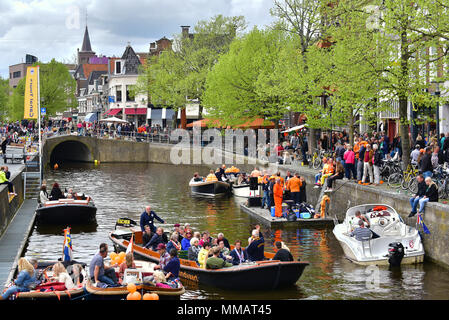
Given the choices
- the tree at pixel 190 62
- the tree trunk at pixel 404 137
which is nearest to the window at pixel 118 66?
the tree at pixel 190 62

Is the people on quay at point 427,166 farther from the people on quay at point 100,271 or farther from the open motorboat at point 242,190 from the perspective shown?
the open motorboat at point 242,190

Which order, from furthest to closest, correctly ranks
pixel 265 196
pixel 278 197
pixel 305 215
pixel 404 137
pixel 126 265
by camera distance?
pixel 265 196, pixel 278 197, pixel 305 215, pixel 404 137, pixel 126 265

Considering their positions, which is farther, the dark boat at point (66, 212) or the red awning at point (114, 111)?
the red awning at point (114, 111)

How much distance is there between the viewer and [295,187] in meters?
30.3

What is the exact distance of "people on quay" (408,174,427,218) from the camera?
21453 millimetres

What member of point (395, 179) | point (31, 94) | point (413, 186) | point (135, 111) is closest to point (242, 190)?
point (395, 179)

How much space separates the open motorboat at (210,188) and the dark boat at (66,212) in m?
10.6

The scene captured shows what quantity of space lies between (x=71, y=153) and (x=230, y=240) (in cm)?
4774

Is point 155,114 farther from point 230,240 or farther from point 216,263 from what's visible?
point 216,263

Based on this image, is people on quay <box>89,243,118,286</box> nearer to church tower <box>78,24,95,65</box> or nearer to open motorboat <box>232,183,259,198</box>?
open motorboat <box>232,183,259,198</box>

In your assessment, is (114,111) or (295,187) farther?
(114,111)

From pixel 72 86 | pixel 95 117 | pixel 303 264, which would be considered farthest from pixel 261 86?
pixel 95 117

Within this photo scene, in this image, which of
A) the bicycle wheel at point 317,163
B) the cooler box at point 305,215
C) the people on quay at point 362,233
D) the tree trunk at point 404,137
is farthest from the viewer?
the bicycle wheel at point 317,163

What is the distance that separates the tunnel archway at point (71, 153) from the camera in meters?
68.6
